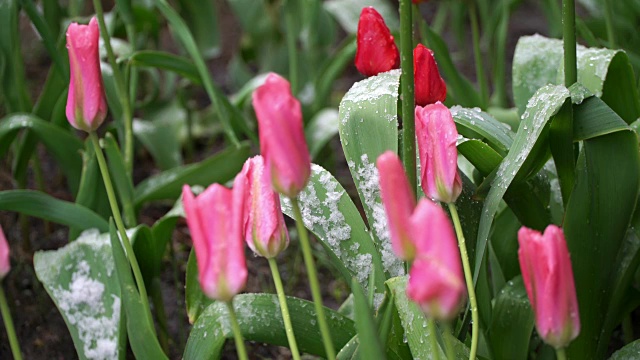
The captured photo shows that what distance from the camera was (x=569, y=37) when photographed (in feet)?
3.60

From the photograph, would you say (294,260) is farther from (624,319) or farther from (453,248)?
A: (453,248)

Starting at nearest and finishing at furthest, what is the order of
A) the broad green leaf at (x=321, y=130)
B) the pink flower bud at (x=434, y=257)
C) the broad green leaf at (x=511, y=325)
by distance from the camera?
the pink flower bud at (x=434, y=257), the broad green leaf at (x=511, y=325), the broad green leaf at (x=321, y=130)

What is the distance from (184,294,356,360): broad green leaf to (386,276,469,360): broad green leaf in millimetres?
114

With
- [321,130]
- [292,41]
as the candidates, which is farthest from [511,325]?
[292,41]

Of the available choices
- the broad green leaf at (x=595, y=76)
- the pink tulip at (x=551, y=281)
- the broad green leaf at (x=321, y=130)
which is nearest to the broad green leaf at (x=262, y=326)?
the pink tulip at (x=551, y=281)

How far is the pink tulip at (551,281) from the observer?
0.68 meters

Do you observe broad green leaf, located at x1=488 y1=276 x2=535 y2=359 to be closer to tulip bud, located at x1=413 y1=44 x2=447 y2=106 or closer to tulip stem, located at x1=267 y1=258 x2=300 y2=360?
tulip bud, located at x1=413 y1=44 x2=447 y2=106

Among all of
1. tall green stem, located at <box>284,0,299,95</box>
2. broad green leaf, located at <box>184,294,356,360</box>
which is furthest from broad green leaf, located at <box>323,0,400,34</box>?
broad green leaf, located at <box>184,294,356,360</box>

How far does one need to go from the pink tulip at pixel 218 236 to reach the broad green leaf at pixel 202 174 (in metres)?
0.83

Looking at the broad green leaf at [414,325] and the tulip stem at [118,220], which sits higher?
the tulip stem at [118,220]

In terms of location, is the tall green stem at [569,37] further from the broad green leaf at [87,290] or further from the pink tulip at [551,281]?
the broad green leaf at [87,290]

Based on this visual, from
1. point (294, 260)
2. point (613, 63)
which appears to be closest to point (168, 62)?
point (294, 260)

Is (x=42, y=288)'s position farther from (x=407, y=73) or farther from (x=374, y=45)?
(x=407, y=73)

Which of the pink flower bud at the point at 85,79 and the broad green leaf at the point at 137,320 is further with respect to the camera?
the broad green leaf at the point at 137,320
